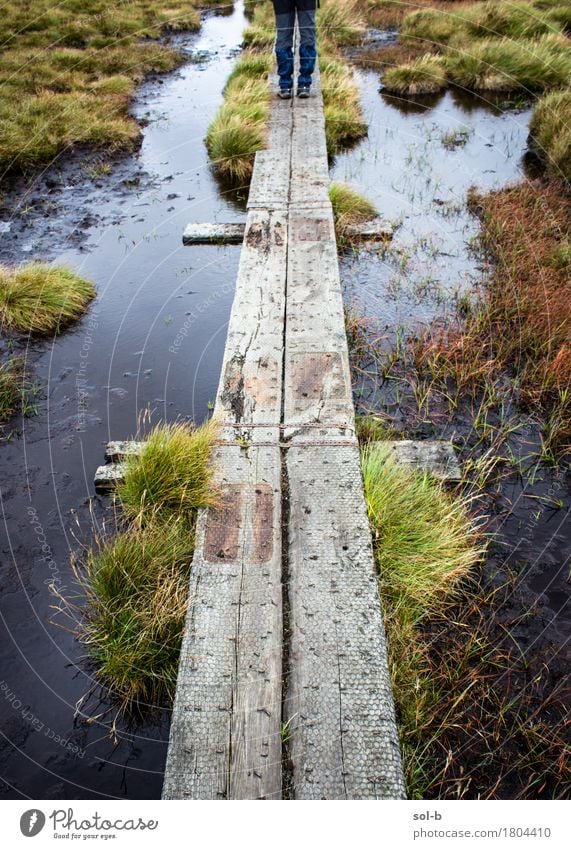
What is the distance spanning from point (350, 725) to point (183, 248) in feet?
17.6

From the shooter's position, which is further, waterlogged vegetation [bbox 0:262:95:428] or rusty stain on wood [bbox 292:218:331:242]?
rusty stain on wood [bbox 292:218:331:242]

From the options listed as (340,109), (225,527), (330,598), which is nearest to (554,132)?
(340,109)

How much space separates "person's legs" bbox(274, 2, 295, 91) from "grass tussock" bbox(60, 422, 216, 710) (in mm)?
6624

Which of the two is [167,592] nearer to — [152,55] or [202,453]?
[202,453]

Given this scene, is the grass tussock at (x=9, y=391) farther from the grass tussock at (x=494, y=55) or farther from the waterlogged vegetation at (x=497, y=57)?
the grass tussock at (x=494, y=55)

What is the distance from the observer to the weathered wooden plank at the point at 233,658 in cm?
209

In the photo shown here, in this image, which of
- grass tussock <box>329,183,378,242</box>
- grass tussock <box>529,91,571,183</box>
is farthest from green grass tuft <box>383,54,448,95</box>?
grass tussock <box>329,183,378,242</box>

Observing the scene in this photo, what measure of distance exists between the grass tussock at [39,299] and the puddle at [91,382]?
0.55 feet

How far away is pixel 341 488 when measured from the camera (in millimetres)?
3145

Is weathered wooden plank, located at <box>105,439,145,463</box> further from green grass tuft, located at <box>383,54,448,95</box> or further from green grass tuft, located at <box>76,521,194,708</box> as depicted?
green grass tuft, located at <box>383,54,448,95</box>

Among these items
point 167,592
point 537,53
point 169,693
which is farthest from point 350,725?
point 537,53

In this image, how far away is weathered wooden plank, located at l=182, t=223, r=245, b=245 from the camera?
628 centimetres

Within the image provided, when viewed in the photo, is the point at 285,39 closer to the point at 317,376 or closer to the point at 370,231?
the point at 370,231

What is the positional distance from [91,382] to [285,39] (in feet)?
19.2
